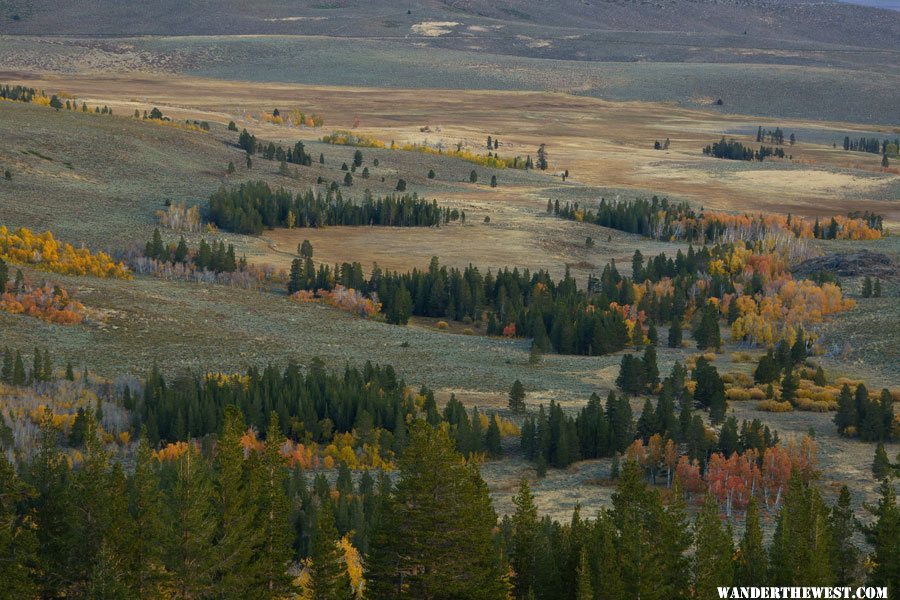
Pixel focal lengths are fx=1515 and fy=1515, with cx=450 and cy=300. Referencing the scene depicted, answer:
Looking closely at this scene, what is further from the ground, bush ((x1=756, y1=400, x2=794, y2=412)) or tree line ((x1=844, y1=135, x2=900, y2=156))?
tree line ((x1=844, y1=135, x2=900, y2=156))

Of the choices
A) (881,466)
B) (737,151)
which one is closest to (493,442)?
(881,466)

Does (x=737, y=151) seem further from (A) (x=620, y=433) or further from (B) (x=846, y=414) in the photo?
(A) (x=620, y=433)

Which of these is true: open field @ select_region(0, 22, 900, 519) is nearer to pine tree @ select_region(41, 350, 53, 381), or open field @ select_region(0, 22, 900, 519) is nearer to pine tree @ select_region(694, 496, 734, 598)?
pine tree @ select_region(41, 350, 53, 381)

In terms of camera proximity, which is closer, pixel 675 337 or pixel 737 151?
pixel 675 337

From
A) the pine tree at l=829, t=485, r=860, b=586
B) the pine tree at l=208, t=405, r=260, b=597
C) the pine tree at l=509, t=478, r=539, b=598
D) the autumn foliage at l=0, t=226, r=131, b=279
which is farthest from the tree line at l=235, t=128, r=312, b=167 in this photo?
the pine tree at l=208, t=405, r=260, b=597

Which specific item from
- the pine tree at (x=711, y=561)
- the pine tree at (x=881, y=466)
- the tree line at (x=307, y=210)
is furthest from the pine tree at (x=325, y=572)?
the tree line at (x=307, y=210)
